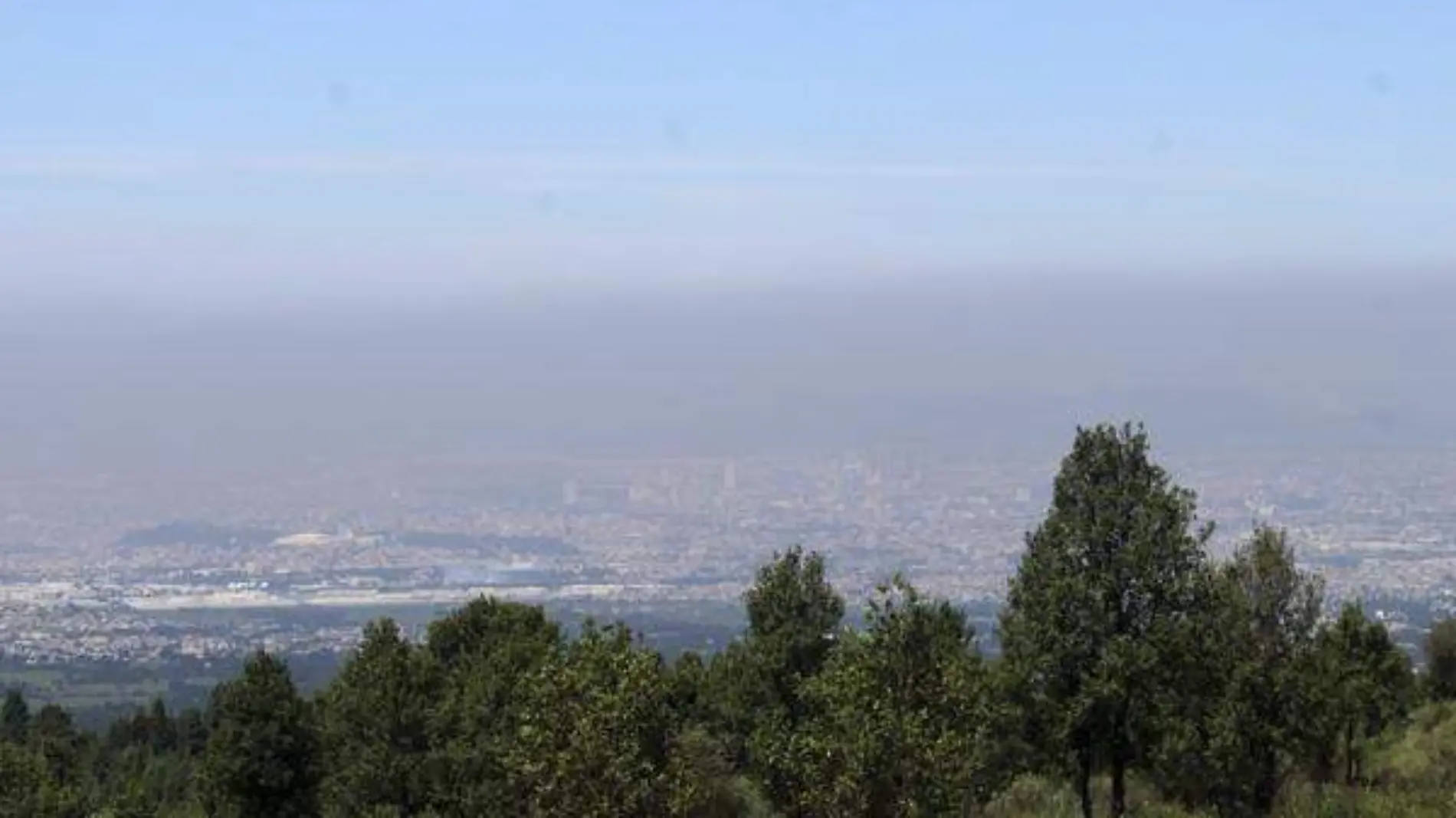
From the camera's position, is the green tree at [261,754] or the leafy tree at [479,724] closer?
the leafy tree at [479,724]

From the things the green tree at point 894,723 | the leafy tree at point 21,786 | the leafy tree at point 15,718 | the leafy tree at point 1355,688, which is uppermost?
the green tree at point 894,723

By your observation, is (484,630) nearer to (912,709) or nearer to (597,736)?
(912,709)

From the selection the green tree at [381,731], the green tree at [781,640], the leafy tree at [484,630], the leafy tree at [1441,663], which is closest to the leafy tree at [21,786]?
the green tree at [381,731]

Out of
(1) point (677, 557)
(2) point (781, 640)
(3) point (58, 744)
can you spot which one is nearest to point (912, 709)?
(2) point (781, 640)

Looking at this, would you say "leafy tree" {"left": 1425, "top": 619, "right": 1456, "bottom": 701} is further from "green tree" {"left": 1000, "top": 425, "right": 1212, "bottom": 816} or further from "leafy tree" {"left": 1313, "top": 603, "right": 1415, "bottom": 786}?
"green tree" {"left": 1000, "top": 425, "right": 1212, "bottom": 816}

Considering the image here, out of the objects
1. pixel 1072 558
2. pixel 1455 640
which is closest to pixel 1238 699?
pixel 1072 558

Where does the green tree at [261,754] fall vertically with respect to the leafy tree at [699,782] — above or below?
below

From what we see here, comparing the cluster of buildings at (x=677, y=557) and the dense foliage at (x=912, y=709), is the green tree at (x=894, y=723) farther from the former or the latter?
Result: the cluster of buildings at (x=677, y=557)

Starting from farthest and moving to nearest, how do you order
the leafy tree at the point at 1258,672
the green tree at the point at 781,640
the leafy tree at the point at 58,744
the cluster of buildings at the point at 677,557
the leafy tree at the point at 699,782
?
the cluster of buildings at the point at 677,557
the leafy tree at the point at 58,744
the green tree at the point at 781,640
the leafy tree at the point at 1258,672
the leafy tree at the point at 699,782

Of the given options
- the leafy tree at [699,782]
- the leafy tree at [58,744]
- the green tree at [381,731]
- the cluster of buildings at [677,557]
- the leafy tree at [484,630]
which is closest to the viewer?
the leafy tree at [699,782]
